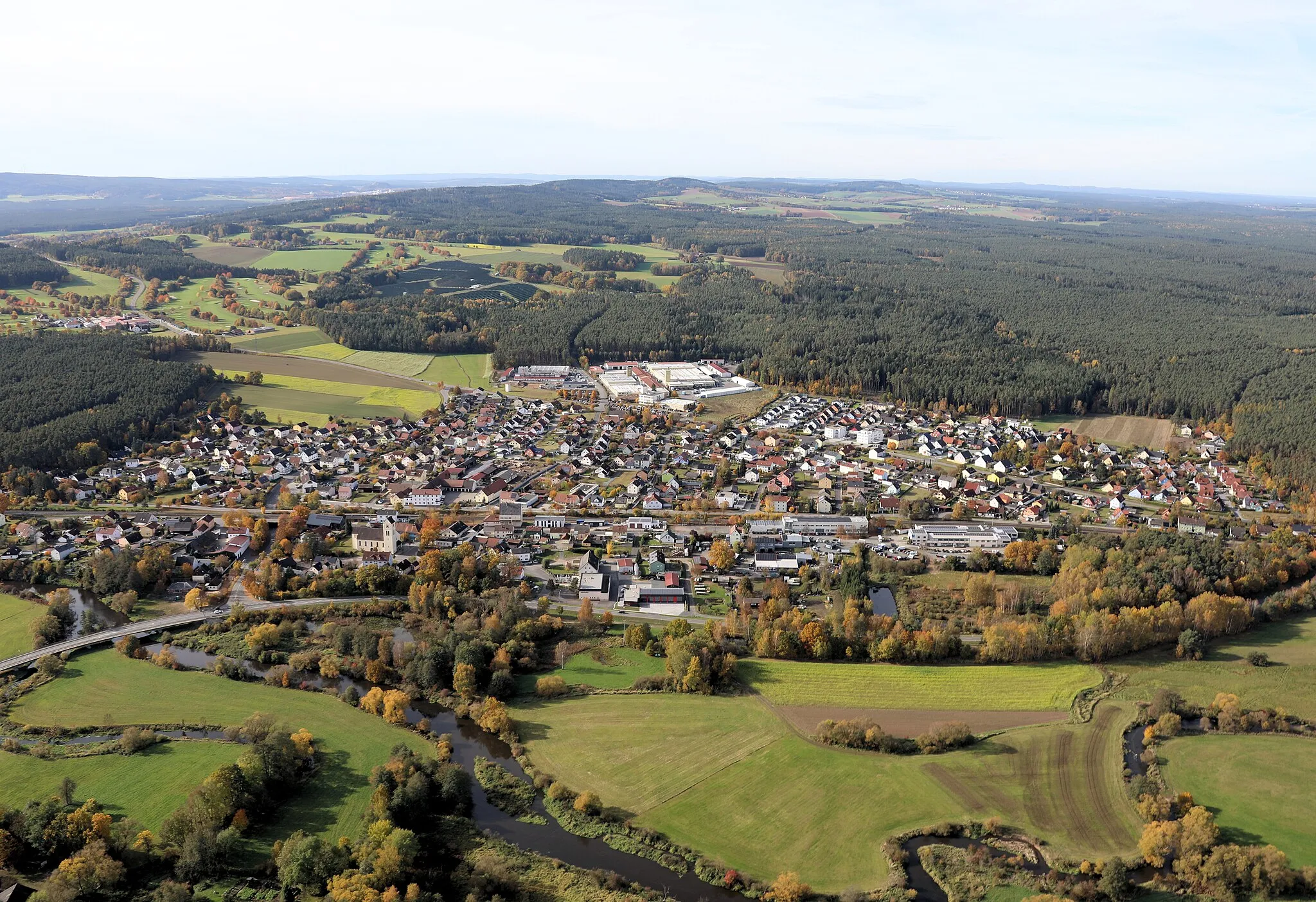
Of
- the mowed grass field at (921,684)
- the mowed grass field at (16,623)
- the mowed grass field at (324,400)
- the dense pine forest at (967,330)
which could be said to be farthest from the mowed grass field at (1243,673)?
the mowed grass field at (324,400)

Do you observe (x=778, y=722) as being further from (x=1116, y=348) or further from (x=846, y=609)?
(x=1116, y=348)

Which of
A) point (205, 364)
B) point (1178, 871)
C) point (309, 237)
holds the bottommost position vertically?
point (1178, 871)

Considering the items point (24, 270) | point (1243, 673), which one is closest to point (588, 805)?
Result: point (1243, 673)

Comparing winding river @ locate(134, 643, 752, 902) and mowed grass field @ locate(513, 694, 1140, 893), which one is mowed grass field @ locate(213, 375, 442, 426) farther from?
mowed grass field @ locate(513, 694, 1140, 893)

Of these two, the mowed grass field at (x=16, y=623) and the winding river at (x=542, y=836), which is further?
the mowed grass field at (x=16, y=623)

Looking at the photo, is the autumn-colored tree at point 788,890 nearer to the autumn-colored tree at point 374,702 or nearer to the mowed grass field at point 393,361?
the autumn-colored tree at point 374,702

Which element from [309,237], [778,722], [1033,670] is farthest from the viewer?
[309,237]

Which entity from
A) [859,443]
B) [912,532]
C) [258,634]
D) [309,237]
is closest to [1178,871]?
[912,532]
